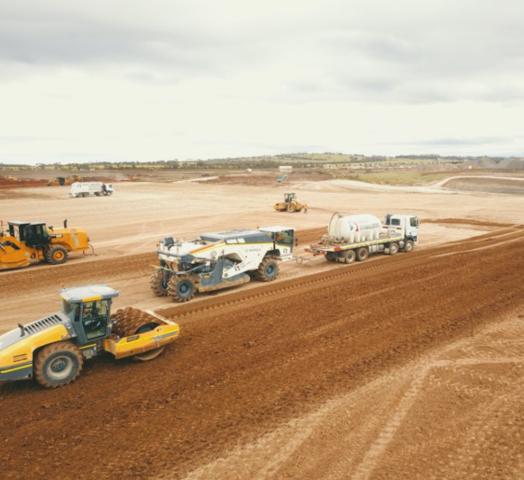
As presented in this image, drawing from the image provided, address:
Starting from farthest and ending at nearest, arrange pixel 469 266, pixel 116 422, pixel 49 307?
pixel 469 266, pixel 49 307, pixel 116 422

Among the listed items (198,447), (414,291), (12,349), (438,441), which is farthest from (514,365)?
(12,349)

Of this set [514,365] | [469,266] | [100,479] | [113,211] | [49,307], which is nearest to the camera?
[100,479]

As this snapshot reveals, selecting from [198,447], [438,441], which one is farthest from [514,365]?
[198,447]

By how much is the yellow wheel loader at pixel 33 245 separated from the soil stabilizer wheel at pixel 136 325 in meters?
12.7

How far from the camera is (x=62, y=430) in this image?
8594 millimetres

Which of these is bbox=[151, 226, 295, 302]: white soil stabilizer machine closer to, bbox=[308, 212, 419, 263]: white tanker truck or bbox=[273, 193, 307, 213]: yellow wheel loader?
bbox=[308, 212, 419, 263]: white tanker truck

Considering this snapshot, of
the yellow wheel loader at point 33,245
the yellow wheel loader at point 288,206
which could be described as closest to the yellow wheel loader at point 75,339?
the yellow wheel loader at point 33,245

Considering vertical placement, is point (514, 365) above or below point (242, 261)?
below

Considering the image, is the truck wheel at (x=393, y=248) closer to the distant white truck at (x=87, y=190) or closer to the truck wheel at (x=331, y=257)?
the truck wheel at (x=331, y=257)

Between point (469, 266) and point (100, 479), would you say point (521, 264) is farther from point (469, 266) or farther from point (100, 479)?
point (100, 479)

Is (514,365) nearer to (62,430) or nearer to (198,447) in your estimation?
(198,447)

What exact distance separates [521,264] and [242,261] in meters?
13.3

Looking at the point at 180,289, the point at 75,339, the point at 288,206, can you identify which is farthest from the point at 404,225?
the point at 288,206

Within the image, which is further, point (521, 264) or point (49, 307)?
point (521, 264)
